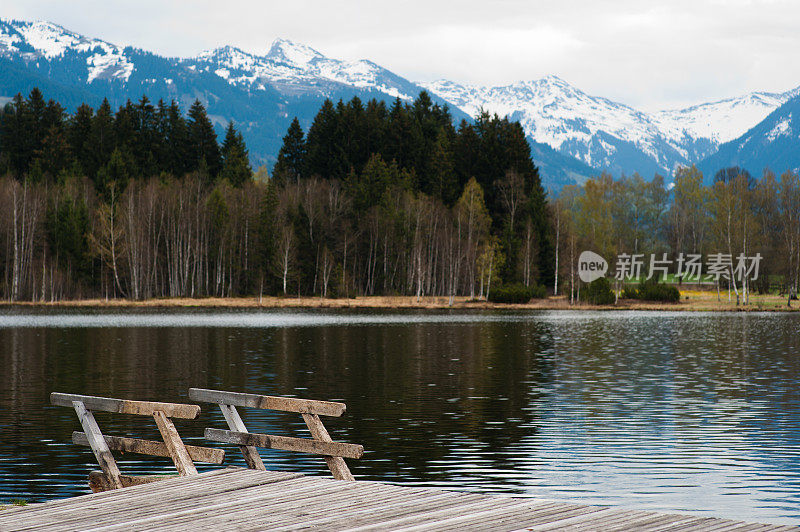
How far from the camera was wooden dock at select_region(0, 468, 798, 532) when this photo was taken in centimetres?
983

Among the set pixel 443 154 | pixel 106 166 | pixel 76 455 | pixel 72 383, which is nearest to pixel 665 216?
pixel 443 154

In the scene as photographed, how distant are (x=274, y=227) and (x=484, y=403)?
3449 inches

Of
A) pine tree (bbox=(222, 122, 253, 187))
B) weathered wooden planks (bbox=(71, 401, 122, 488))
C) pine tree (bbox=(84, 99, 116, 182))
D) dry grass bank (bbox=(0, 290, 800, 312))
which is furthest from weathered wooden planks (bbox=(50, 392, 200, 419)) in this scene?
pine tree (bbox=(84, 99, 116, 182))

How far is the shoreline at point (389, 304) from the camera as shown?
10444 centimetres

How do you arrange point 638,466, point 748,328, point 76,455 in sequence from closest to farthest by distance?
point 638,466 → point 76,455 → point 748,328

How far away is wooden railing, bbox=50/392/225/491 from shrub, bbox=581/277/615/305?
97027 millimetres

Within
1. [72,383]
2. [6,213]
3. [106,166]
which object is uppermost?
[106,166]

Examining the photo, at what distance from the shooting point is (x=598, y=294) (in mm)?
107562

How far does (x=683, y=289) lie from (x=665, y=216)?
43.6 m

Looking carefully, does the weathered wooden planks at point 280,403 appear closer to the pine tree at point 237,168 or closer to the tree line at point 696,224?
the tree line at point 696,224

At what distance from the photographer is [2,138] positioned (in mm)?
140500

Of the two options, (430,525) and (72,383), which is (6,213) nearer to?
(72,383)

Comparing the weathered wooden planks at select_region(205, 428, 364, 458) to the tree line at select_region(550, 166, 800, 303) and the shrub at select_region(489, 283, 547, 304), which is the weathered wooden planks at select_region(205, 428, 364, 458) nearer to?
the shrub at select_region(489, 283, 547, 304)

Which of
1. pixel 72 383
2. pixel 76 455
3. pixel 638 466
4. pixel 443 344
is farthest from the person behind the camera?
pixel 443 344
